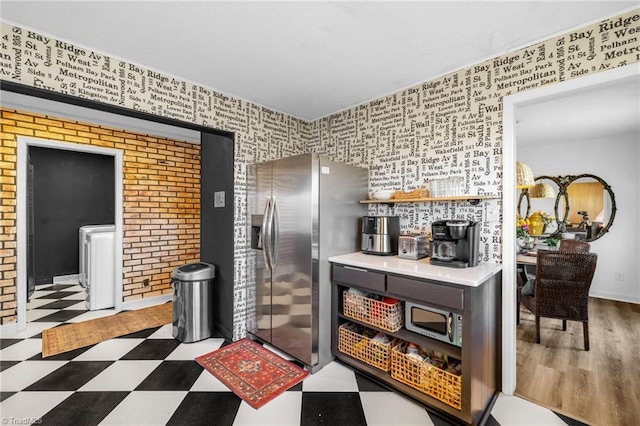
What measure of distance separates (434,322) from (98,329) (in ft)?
11.3

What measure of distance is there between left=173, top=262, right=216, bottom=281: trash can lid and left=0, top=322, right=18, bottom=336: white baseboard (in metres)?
1.82

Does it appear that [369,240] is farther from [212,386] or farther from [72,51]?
[72,51]

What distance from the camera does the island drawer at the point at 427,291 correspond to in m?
1.71

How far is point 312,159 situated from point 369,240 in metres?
0.90

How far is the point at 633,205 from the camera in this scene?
430 centimetres

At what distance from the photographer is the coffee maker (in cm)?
249

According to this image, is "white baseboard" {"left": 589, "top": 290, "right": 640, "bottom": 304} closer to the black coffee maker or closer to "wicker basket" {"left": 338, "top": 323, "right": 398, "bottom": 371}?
the black coffee maker

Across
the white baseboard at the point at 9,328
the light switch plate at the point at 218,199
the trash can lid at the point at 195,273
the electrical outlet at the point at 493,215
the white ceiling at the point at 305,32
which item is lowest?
the white baseboard at the point at 9,328

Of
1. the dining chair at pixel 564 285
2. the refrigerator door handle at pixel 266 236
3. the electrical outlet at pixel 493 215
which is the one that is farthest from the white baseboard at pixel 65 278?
the dining chair at pixel 564 285

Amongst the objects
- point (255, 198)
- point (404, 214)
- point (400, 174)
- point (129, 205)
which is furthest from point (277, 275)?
point (129, 205)

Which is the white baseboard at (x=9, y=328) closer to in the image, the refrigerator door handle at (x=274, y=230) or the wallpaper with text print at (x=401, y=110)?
the wallpaper with text print at (x=401, y=110)

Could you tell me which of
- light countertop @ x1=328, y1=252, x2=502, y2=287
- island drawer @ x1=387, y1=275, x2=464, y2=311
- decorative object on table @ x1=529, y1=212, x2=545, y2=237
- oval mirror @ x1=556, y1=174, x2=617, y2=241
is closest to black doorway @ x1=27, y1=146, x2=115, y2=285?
light countertop @ x1=328, y1=252, x2=502, y2=287

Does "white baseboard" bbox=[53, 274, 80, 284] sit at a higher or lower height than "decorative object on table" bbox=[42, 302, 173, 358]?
higher

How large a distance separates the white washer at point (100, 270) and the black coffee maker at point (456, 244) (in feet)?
12.9
